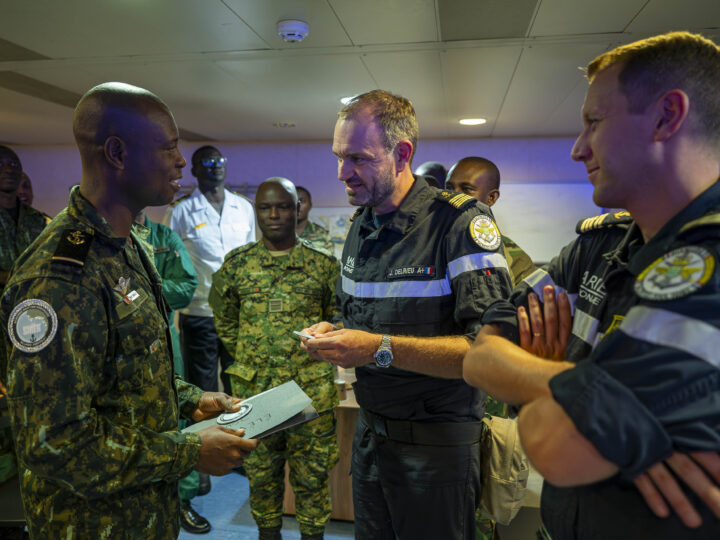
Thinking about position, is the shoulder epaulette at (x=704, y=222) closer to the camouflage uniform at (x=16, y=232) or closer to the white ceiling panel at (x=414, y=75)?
the white ceiling panel at (x=414, y=75)

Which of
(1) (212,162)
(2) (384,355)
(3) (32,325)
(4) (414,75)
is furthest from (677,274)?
(1) (212,162)

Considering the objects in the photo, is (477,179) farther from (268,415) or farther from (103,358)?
(103,358)

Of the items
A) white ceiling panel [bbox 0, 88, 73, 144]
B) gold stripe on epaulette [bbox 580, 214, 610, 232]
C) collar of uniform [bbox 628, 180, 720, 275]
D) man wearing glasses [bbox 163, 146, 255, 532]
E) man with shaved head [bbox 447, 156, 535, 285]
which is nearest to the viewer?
collar of uniform [bbox 628, 180, 720, 275]

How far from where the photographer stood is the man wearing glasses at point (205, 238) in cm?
371

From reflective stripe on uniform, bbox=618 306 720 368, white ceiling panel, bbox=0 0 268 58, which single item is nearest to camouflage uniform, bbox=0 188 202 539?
reflective stripe on uniform, bbox=618 306 720 368

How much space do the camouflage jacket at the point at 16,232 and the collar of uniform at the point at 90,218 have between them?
2332mm

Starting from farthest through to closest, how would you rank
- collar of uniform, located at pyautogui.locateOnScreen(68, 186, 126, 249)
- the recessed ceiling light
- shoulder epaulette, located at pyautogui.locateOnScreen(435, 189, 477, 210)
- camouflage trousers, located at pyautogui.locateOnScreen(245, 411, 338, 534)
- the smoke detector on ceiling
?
the recessed ceiling light → camouflage trousers, located at pyautogui.locateOnScreen(245, 411, 338, 534) → the smoke detector on ceiling → shoulder epaulette, located at pyautogui.locateOnScreen(435, 189, 477, 210) → collar of uniform, located at pyautogui.locateOnScreen(68, 186, 126, 249)

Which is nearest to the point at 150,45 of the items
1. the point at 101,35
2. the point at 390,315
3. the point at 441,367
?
the point at 101,35

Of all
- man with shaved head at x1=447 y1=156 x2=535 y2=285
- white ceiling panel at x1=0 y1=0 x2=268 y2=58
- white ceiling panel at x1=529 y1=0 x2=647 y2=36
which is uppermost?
white ceiling panel at x1=0 y1=0 x2=268 y2=58

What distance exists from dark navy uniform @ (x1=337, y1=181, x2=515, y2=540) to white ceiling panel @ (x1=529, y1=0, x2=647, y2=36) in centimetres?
124

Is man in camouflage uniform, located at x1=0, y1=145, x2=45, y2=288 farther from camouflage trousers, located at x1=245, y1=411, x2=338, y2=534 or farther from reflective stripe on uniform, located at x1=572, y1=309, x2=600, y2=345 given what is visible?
reflective stripe on uniform, located at x1=572, y1=309, x2=600, y2=345

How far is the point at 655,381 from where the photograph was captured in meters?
0.71

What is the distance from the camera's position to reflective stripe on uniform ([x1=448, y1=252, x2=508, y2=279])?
150cm

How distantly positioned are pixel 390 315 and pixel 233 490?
8.10 feet
